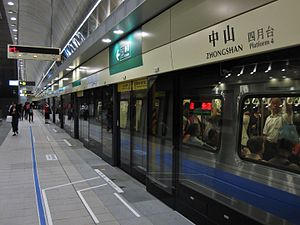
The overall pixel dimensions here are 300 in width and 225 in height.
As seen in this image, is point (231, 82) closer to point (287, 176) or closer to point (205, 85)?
point (205, 85)

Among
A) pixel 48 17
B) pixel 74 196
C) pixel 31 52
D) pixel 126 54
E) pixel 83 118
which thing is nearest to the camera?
pixel 74 196

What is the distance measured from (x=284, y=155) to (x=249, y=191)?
2.06ft

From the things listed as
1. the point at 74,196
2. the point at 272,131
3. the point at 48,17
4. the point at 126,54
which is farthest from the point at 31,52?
the point at 272,131

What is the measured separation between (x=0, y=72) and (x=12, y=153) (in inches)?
748

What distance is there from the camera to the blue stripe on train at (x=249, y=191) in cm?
286

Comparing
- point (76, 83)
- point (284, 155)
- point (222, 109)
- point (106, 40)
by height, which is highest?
point (106, 40)

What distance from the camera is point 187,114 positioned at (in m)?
4.59

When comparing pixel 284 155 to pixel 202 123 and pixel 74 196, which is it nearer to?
pixel 202 123

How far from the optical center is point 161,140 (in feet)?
17.5

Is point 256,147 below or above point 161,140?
above

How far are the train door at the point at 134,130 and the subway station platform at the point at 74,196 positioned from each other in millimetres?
267

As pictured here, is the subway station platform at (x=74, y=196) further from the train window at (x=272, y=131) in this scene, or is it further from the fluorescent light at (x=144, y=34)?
the fluorescent light at (x=144, y=34)

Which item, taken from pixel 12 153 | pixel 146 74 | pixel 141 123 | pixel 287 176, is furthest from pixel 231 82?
pixel 12 153

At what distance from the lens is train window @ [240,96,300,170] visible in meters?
2.87
